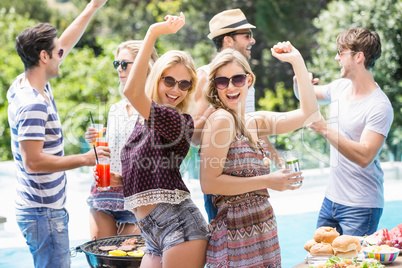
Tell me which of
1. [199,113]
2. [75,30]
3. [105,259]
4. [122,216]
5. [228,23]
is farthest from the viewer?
[228,23]

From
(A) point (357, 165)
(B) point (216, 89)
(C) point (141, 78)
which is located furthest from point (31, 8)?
(C) point (141, 78)

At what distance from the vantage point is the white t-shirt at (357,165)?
3.43 metres

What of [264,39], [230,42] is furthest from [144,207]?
[264,39]

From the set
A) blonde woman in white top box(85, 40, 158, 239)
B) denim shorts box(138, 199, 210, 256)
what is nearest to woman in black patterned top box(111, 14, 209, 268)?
denim shorts box(138, 199, 210, 256)

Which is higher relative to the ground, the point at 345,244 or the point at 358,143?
the point at 358,143

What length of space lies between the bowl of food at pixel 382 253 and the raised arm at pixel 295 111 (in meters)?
0.76

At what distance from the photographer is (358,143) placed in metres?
3.35

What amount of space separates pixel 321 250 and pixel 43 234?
Result: 1.56m

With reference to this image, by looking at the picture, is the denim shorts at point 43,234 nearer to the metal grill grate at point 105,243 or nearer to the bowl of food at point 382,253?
the metal grill grate at point 105,243

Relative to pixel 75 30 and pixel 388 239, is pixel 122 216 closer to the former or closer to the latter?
pixel 75 30

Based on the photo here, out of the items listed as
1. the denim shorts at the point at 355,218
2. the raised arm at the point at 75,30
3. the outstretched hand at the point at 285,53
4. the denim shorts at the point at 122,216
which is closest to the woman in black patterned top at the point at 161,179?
the outstretched hand at the point at 285,53

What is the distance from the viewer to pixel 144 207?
Result: 103 inches

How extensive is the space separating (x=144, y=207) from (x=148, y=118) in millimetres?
431

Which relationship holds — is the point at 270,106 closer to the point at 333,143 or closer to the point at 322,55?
the point at 322,55
